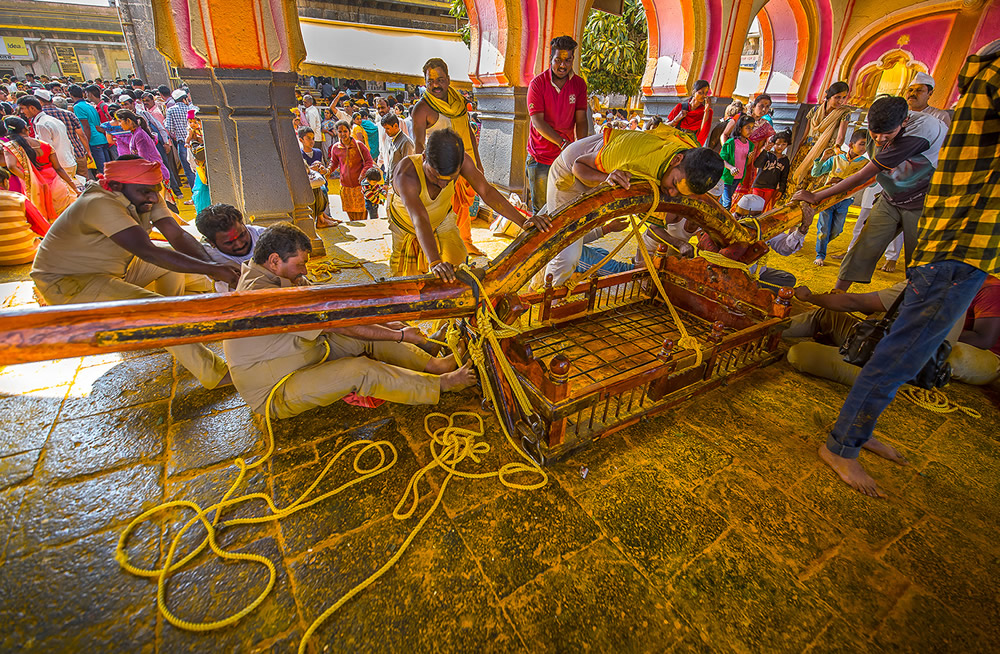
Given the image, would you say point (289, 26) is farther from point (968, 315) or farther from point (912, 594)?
point (968, 315)

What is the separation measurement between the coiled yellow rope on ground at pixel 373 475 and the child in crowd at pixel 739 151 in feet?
17.9

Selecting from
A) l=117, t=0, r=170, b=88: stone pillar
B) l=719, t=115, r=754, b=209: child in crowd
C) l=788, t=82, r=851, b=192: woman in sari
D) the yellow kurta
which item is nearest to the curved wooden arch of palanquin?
the yellow kurta

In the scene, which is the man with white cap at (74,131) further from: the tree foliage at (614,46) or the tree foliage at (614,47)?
the tree foliage at (614,47)

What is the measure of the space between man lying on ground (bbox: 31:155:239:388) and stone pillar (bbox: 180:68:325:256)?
6.45ft

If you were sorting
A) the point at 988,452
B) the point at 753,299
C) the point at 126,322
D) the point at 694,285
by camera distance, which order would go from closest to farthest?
the point at 126,322 < the point at 988,452 < the point at 753,299 < the point at 694,285

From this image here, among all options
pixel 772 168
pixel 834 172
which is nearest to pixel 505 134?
pixel 772 168

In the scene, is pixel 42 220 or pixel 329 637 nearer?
pixel 329 637

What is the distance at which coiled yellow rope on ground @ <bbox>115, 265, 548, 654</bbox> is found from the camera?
1631 millimetres

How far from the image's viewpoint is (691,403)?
275 cm

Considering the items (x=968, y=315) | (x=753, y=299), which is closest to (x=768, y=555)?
(x=753, y=299)

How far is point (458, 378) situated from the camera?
2648 millimetres

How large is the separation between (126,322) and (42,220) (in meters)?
6.00

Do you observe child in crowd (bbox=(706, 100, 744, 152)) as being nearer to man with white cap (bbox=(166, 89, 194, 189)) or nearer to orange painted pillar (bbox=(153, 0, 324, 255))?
orange painted pillar (bbox=(153, 0, 324, 255))

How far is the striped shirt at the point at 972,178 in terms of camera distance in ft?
5.65
